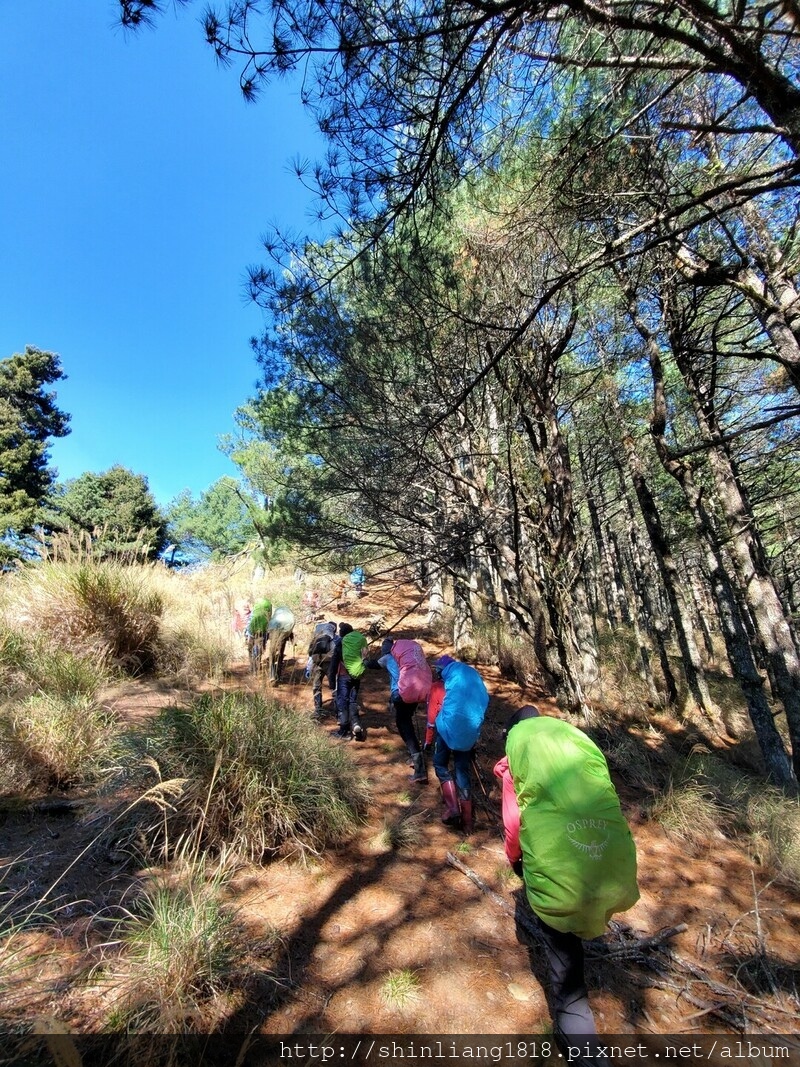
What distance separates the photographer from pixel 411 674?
477 centimetres

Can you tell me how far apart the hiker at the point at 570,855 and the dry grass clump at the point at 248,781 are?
69.7 inches

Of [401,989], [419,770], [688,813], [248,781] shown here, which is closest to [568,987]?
[401,989]

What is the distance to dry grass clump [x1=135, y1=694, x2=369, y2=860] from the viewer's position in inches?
117

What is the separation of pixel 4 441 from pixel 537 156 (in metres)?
22.0

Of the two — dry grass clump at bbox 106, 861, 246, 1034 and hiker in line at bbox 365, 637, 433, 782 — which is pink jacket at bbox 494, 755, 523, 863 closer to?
dry grass clump at bbox 106, 861, 246, 1034

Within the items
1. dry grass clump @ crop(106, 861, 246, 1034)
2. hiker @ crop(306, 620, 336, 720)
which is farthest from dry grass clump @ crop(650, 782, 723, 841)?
hiker @ crop(306, 620, 336, 720)

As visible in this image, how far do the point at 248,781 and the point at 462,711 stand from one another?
170 centimetres

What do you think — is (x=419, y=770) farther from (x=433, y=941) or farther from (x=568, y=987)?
(x=568, y=987)

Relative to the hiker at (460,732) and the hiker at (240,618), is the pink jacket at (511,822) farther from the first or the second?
the hiker at (240,618)

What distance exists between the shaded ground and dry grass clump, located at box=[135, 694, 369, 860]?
0.64ft

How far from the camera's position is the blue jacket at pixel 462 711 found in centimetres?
368

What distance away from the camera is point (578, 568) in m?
5.42

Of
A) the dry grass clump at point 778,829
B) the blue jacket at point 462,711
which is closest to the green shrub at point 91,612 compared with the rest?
the blue jacket at point 462,711

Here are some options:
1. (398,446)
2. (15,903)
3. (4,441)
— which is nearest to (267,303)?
(398,446)
